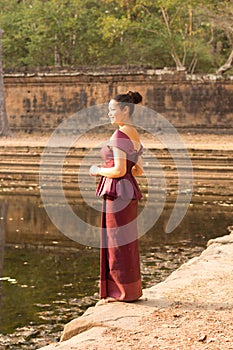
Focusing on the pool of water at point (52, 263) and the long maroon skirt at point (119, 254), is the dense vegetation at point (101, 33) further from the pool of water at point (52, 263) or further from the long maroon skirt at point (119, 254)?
the long maroon skirt at point (119, 254)

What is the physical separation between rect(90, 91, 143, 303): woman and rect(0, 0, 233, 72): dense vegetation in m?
22.0

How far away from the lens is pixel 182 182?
17125mm

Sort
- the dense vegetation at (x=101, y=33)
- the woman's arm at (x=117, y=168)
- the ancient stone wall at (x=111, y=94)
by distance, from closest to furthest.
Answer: the woman's arm at (x=117, y=168) → the ancient stone wall at (x=111, y=94) → the dense vegetation at (x=101, y=33)

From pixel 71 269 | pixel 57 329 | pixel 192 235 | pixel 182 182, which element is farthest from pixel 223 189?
pixel 57 329

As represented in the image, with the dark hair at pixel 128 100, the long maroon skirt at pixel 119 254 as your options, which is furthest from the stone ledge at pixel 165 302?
the dark hair at pixel 128 100

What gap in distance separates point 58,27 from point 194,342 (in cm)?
2571

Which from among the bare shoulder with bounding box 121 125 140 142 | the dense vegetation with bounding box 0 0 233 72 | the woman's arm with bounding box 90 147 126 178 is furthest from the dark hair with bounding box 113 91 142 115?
the dense vegetation with bounding box 0 0 233 72

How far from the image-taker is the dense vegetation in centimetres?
2941

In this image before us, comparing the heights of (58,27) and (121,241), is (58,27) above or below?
above

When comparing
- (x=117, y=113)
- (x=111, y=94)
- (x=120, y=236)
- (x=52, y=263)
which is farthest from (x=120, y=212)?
(x=111, y=94)

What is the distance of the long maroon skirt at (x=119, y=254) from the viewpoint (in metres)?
6.62

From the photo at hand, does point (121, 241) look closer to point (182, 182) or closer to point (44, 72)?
point (182, 182)

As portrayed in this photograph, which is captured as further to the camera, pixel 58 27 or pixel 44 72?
pixel 58 27

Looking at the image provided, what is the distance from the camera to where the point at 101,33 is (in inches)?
1179
